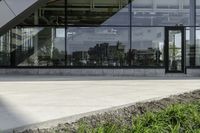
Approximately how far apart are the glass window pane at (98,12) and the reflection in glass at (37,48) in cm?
104

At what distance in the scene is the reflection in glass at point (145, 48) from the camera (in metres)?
23.6

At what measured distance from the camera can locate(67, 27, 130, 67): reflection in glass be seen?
2362 centimetres

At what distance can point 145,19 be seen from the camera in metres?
23.8

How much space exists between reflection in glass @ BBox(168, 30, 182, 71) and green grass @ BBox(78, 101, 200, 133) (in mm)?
15828

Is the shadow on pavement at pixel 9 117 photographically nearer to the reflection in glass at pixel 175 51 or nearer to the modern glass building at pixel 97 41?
the modern glass building at pixel 97 41

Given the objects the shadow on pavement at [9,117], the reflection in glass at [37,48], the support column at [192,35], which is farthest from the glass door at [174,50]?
the shadow on pavement at [9,117]

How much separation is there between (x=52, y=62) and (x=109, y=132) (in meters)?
17.6

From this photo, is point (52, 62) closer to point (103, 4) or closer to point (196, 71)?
point (103, 4)

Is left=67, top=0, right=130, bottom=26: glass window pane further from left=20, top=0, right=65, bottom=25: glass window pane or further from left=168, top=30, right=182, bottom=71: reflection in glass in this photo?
left=168, top=30, right=182, bottom=71: reflection in glass

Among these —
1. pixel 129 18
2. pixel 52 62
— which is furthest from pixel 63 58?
pixel 129 18

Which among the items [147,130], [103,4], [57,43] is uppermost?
[103,4]

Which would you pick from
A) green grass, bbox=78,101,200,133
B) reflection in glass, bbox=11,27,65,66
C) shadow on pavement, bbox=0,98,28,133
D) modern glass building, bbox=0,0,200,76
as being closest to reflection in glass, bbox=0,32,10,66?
modern glass building, bbox=0,0,200,76

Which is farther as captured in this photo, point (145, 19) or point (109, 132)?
point (145, 19)

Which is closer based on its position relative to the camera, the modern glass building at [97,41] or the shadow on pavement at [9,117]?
the shadow on pavement at [9,117]
